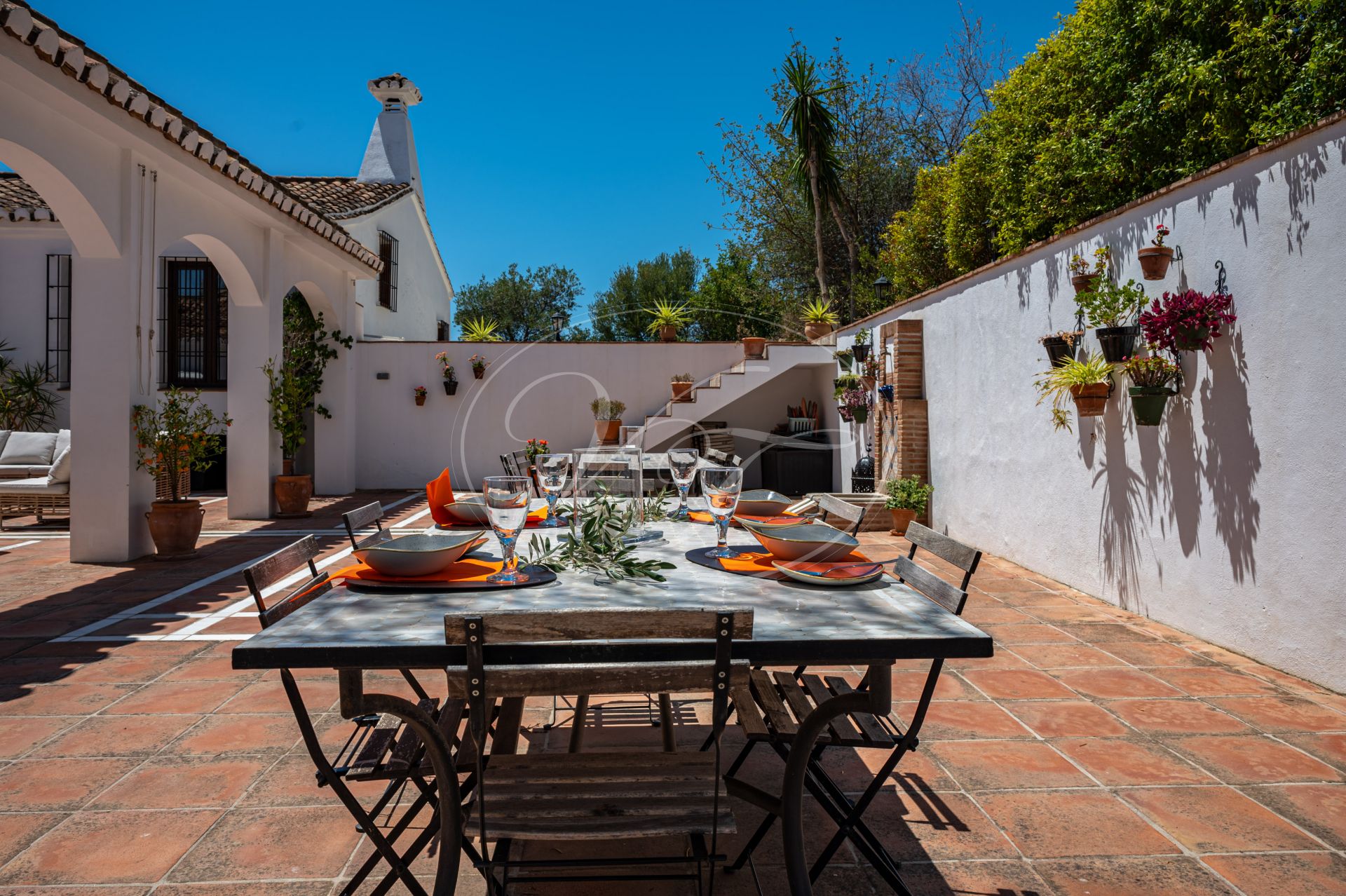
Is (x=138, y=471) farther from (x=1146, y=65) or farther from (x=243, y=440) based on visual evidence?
(x=1146, y=65)

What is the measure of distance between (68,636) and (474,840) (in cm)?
308

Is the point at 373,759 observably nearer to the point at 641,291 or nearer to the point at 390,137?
the point at 390,137

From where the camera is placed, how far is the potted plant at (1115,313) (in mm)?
3984

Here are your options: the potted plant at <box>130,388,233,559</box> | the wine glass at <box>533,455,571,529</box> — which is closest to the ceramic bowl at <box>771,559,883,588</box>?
the wine glass at <box>533,455,571,529</box>

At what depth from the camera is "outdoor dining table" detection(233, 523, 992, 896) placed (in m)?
1.35

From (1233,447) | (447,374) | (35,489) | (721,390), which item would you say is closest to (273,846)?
(1233,447)

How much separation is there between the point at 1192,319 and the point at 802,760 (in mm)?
3059

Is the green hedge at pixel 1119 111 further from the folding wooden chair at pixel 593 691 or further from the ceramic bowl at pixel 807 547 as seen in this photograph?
the folding wooden chair at pixel 593 691

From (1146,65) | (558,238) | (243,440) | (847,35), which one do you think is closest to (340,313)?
(243,440)

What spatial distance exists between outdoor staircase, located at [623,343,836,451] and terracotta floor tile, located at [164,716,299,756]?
7.75 m

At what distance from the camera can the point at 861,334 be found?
830 cm

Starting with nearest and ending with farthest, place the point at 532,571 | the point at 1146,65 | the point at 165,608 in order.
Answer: the point at 532,571 → the point at 165,608 → the point at 1146,65

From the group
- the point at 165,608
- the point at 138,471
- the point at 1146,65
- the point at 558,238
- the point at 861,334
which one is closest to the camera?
the point at 165,608

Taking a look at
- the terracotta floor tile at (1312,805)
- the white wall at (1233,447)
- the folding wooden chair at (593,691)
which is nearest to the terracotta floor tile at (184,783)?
the folding wooden chair at (593,691)
